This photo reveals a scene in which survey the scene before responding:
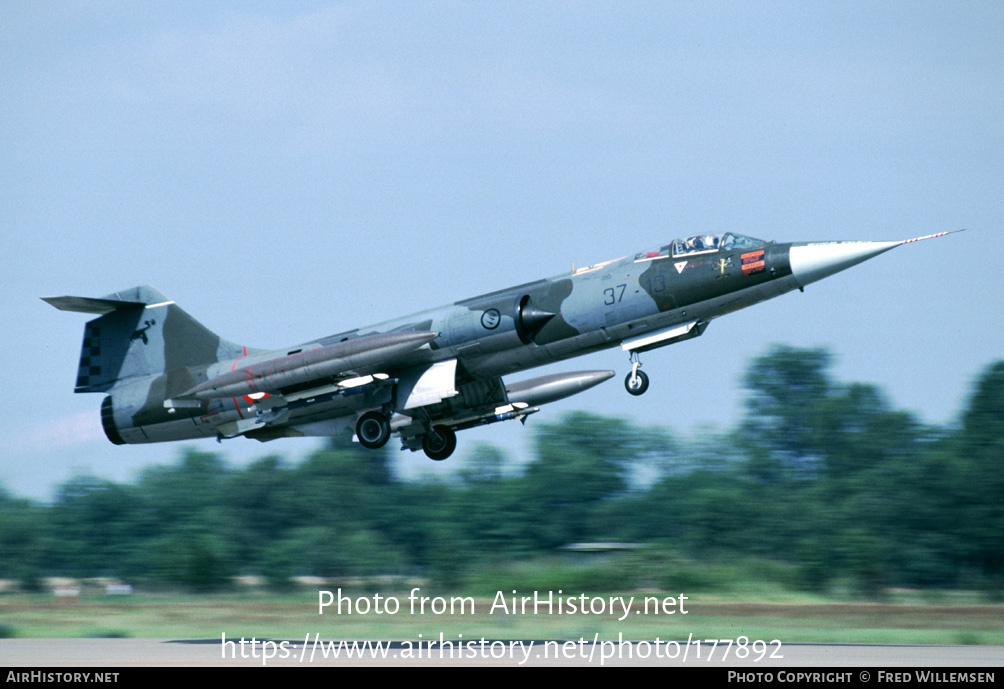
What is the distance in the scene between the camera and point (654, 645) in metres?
23.9

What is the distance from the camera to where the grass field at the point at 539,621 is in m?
27.4

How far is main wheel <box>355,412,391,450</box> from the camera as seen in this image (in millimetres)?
25250

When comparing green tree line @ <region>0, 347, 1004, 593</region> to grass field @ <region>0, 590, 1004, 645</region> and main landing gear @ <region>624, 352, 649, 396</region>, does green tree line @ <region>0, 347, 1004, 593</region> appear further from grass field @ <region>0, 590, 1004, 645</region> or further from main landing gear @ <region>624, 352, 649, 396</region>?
main landing gear @ <region>624, 352, 649, 396</region>

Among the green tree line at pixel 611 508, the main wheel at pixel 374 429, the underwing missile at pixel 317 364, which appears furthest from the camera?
the green tree line at pixel 611 508

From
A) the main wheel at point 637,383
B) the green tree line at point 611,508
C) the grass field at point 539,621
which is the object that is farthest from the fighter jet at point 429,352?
the green tree line at point 611,508

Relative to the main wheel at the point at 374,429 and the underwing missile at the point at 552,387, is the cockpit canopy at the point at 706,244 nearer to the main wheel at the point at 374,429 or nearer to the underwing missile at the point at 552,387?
the underwing missile at the point at 552,387

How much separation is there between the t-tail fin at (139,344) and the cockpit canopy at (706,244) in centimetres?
992

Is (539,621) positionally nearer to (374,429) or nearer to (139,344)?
(374,429)

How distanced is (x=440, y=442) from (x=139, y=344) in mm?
7113

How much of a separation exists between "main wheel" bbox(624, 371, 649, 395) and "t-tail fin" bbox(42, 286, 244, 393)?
9056 mm

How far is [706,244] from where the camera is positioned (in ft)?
74.2

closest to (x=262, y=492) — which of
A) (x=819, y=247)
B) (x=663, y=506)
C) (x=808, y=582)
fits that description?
(x=663, y=506)

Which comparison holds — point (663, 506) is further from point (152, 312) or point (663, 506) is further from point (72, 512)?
point (152, 312)

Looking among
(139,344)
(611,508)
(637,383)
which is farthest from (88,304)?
(611,508)
